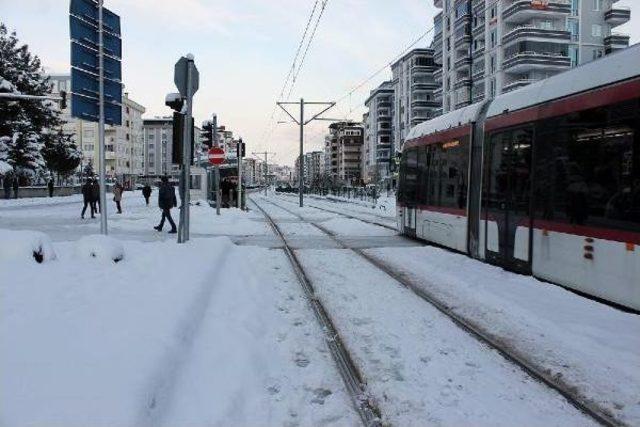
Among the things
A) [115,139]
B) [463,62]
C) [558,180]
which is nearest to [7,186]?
[558,180]

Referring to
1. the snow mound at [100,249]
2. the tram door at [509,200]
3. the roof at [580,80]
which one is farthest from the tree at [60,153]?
the roof at [580,80]

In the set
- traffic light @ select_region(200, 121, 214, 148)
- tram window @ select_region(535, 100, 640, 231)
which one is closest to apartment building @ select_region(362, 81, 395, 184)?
traffic light @ select_region(200, 121, 214, 148)

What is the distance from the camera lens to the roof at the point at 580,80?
6980mm

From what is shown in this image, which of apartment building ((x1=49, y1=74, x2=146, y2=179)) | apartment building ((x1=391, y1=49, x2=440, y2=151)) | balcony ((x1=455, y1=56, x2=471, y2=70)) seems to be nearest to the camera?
balcony ((x1=455, y1=56, x2=471, y2=70))

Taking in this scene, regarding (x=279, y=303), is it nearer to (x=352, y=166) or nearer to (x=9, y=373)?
(x=9, y=373)

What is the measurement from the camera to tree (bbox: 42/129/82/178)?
4547 centimetres

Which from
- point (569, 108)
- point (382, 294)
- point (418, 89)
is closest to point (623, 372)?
point (382, 294)

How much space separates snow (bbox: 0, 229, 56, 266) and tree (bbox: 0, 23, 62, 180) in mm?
→ 33939

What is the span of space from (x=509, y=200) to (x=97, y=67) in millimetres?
7839

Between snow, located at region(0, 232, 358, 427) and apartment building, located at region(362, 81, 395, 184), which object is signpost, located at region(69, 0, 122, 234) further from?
apartment building, located at region(362, 81, 395, 184)

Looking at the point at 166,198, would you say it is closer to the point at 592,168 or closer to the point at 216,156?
the point at 216,156

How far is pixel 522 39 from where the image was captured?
56.3 metres

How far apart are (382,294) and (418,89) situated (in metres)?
87.8

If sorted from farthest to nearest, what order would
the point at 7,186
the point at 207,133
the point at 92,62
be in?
the point at 7,186 < the point at 207,133 < the point at 92,62
